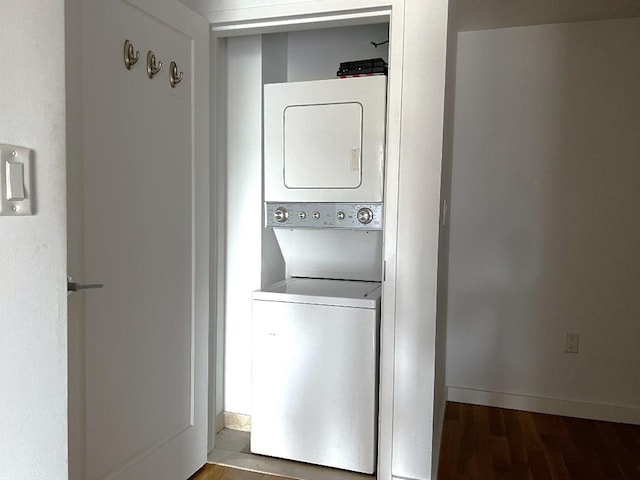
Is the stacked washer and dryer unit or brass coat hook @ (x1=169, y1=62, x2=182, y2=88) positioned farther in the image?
the stacked washer and dryer unit

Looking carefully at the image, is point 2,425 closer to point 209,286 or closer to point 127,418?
point 127,418

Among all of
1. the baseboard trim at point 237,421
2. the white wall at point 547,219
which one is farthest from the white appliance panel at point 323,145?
the baseboard trim at point 237,421

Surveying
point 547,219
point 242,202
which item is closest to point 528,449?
point 547,219

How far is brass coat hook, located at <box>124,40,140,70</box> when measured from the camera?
1702 mm

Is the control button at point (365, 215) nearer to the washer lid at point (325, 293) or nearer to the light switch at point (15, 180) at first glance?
the washer lid at point (325, 293)

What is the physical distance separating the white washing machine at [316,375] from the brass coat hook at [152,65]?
110 cm

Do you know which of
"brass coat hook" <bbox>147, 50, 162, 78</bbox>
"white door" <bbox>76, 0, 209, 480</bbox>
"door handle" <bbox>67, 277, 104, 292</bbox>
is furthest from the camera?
"brass coat hook" <bbox>147, 50, 162, 78</bbox>

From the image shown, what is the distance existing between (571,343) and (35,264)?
2.93 m

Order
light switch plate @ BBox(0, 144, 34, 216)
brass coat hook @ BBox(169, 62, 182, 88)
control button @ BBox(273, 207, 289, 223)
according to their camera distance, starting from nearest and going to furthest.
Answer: light switch plate @ BBox(0, 144, 34, 216) < brass coat hook @ BBox(169, 62, 182, 88) < control button @ BBox(273, 207, 289, 223)

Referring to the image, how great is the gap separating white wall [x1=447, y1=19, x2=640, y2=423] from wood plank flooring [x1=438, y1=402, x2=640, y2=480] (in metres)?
0.16

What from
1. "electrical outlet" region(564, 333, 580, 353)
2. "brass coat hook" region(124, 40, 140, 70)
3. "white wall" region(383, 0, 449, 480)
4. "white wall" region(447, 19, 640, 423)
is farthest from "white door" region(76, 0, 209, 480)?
"electrical outlet" region(564, 333, 580, 353)

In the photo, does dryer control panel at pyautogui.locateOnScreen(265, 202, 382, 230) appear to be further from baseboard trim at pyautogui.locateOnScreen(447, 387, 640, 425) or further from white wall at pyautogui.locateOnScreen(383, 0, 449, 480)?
baseboard trim at pyautogui.locateOnScreen(447, 387, 640, 425)

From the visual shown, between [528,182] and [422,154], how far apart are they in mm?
1294

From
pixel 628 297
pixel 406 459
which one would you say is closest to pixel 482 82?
pixel 628 297
